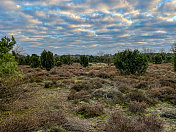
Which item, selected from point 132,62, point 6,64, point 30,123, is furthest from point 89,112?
point 132,62

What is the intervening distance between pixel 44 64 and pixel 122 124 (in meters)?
20.5

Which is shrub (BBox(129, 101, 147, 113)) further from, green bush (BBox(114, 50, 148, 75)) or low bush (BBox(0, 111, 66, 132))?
green bush (BBox(114, 50, 148, 75))

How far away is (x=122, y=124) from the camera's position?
3402mm

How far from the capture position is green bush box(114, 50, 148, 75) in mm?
15695

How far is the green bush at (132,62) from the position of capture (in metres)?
15.7

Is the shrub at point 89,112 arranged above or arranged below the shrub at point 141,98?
below

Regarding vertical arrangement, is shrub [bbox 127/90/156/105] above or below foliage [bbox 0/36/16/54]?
below

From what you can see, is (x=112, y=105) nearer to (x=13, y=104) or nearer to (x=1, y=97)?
(x=13, y=104)

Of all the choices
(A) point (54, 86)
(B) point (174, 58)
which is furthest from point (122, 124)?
(B) point (174, 58)

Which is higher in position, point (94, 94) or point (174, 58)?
point (174, 58)

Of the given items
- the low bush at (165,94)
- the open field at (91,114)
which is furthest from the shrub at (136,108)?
the low bush at (165,94)

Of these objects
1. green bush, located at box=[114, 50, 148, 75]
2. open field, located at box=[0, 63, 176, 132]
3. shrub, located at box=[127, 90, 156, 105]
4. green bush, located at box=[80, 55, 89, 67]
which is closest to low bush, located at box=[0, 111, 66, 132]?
open field, located at box=[0, 63, 176, 132]

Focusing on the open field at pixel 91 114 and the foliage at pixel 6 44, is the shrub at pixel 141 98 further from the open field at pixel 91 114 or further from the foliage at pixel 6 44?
the foliage at pixel 6 44

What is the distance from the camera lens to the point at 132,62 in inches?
629
